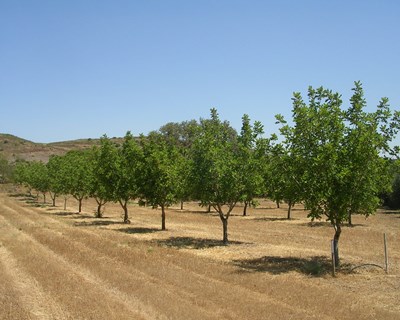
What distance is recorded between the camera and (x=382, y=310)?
12828 millimetres

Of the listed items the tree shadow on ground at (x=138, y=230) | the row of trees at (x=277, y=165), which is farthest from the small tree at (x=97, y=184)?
the tree shadow on ground at (x=138, y=230)

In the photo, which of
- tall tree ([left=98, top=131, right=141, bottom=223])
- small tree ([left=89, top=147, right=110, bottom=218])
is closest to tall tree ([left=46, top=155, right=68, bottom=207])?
small tree ([left=89, top=147, right=110, bottom=218])

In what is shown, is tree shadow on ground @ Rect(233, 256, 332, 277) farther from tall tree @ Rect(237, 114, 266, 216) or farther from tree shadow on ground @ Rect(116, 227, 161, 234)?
tree shadow on ground @ Rect(116, 227, 161, 234)

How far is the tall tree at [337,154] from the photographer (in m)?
19.2

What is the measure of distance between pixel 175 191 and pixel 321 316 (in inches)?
929

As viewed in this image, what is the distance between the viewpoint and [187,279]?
16.3 m

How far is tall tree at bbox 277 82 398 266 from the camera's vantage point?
19203mm

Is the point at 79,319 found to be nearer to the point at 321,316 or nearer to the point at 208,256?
the point at 321,316

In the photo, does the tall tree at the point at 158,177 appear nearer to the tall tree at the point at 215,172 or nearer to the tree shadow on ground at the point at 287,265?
the tall tree at the point at 215,172

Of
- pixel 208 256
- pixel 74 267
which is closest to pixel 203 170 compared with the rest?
pixel 208 256

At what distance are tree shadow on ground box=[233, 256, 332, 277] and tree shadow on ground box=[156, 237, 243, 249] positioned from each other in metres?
5.28

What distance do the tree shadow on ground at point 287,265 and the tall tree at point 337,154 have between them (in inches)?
48.4

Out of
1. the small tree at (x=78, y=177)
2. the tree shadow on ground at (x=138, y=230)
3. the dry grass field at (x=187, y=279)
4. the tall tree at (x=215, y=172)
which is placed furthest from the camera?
the small tree at (x=78, y=177)

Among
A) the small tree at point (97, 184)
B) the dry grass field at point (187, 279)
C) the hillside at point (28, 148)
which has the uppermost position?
the hillside at point (28, 148)
